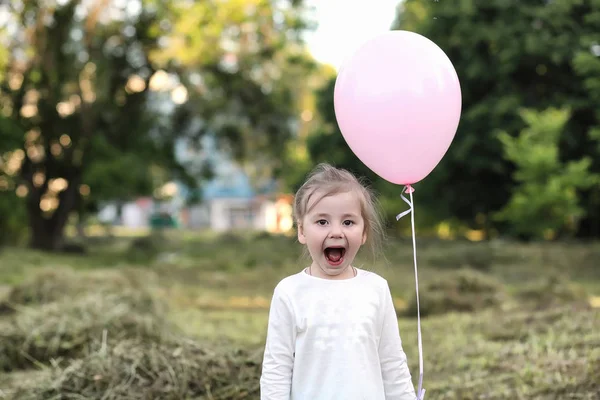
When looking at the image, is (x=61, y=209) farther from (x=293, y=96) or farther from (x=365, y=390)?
(x=365, y=390)

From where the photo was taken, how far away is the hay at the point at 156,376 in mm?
3867

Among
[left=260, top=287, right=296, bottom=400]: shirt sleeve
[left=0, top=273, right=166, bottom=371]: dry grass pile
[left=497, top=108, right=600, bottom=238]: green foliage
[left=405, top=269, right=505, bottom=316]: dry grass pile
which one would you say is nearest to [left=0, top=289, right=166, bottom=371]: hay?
[left=0, top=273, right=166, bottom=371]: dry grass pile

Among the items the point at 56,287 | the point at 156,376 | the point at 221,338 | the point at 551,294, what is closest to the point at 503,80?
the point at 551,294

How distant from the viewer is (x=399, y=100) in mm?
3121

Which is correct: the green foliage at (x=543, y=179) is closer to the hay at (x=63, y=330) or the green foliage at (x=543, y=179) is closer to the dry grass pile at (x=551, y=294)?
the dry grass pile at (x=551, y=294)

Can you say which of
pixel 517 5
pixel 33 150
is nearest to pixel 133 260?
pixel 33 150

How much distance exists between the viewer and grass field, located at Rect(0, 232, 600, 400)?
3967 mm

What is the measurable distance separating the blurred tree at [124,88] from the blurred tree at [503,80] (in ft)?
13.0

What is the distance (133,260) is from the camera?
1950 cm

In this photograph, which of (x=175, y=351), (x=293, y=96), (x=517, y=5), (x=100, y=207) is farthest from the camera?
(x=100, y=207)

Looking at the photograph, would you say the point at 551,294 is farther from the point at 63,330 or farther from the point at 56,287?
the point at 63,330

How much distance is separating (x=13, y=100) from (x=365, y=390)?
61.1 ft

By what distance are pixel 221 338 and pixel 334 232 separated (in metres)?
2.74

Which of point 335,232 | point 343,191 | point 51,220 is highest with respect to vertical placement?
point 51,220
